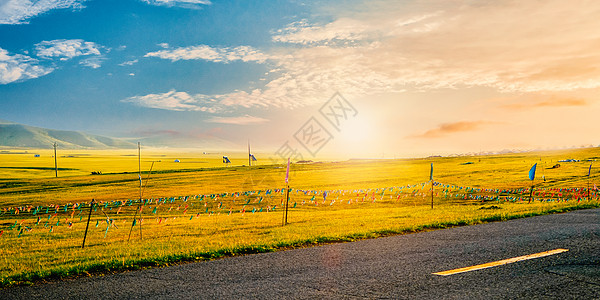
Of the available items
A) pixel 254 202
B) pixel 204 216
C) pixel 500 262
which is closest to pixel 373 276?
pixel 500 262

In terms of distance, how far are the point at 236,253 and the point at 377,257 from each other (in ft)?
12.1

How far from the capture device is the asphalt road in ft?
20.5

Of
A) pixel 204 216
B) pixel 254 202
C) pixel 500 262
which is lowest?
pixel 254 202

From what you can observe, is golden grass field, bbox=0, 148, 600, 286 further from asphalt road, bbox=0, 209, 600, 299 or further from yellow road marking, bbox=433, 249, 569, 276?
yellow road marking, bbox=433, 249, 569, 276

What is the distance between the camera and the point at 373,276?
716cm

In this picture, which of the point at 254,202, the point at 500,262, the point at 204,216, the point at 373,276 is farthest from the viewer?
the point at 254,202

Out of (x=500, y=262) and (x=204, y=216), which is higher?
(x=500, y=262)

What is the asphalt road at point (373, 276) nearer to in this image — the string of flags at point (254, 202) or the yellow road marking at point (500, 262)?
the yellow road marking at point (500, 262)

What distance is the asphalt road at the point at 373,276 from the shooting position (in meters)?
6.26

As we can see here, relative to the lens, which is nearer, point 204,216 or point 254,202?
point 204,216

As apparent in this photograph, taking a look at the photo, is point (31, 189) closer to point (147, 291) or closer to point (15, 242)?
point (15, 242)

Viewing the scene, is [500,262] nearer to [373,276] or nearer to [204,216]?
[373,276]

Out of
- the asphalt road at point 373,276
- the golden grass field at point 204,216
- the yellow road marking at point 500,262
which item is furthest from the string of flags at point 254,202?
the yellow road marking at point 500,262

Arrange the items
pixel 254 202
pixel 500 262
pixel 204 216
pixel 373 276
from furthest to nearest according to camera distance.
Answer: pixel 254 202, pixel 204 216, pixel 500 262, pixel 373 276
